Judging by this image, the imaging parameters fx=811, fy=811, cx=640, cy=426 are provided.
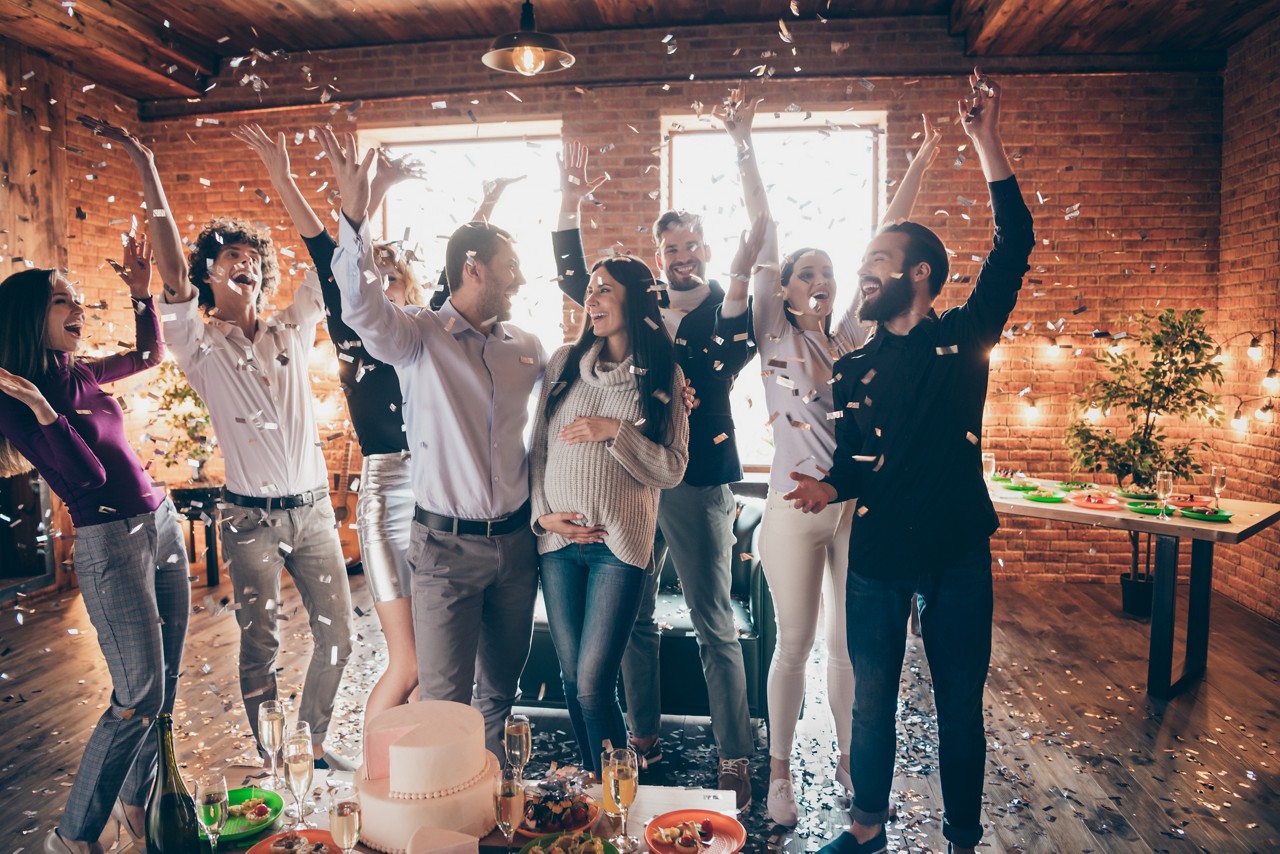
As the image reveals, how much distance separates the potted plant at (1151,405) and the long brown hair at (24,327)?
5254mm

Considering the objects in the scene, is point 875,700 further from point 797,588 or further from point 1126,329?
point 1126,329

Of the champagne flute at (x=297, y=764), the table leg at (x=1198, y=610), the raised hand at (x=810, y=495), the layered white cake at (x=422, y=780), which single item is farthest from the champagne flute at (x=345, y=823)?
the table leg at (x=1198, y=610)

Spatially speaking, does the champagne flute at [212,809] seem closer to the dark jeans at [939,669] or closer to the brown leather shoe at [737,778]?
the dark jeans at [939,669]

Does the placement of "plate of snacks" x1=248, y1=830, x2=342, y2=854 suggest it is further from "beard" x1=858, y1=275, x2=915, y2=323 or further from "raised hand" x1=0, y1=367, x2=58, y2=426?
"beard" x1=858, y1=275, x2=915, y2=323

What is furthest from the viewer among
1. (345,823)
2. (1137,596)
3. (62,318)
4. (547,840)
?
(1137,596)

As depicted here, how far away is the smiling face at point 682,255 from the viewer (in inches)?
111

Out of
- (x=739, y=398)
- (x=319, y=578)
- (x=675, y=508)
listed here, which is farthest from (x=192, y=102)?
(x=675, y=508)

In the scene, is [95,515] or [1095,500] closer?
[95,515]

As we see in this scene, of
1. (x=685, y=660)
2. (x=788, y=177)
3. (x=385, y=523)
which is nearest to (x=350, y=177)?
(x=385, y=523)

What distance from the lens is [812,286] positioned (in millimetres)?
2584

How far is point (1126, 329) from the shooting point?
5.60 m

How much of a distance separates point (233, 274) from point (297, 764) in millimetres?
1729

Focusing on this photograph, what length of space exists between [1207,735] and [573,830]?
2.99m

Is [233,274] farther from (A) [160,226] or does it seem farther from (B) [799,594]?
(B) [799,594]
